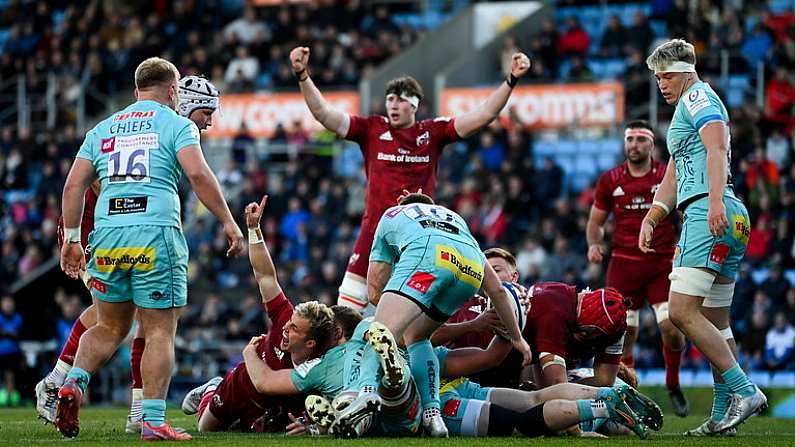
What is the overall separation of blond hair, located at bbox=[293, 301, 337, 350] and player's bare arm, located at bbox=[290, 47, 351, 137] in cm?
282

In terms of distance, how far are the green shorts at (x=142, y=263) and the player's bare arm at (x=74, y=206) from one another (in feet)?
0.79

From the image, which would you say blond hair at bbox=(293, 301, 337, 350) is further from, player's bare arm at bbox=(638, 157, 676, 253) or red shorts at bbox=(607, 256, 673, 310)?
red shorts at bbox=(607, 256, 673, 310)

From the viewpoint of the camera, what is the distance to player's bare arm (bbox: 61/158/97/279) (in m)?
8.91

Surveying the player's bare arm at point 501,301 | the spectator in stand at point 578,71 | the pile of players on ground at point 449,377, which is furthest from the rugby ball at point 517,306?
the spectator in stand at point 578,71

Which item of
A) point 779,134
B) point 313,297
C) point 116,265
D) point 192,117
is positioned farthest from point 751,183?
point 116,265

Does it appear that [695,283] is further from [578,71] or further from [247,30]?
[247,30]

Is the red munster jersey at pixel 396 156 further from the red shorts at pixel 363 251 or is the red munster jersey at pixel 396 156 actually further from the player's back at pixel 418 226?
the player's back at pixel 418 226

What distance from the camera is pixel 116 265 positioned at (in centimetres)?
865

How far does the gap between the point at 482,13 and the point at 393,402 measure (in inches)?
813

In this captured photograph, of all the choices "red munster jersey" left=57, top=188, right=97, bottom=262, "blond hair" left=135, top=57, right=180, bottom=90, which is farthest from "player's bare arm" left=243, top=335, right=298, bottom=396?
"blond hair" left=135, top=57, right=180, bottom=90

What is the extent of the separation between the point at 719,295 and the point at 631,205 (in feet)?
10.9

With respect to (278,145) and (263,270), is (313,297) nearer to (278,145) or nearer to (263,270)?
(278,145)

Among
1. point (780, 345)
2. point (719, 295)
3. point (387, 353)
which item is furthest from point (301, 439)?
point (780, 345)

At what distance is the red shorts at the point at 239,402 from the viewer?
10047mm
